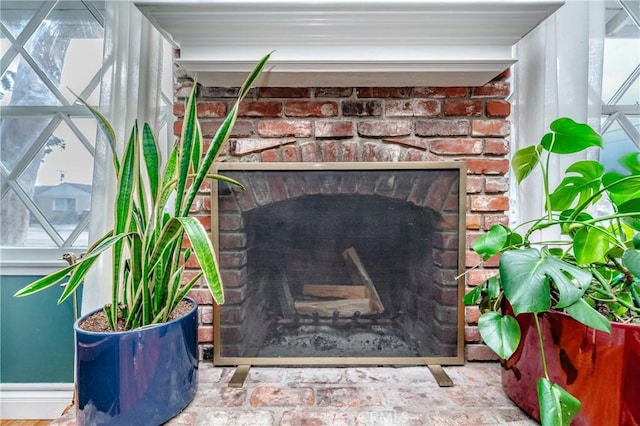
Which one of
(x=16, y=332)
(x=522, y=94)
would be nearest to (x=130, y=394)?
(x=16, y=332)

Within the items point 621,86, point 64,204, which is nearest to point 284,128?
point 64,204

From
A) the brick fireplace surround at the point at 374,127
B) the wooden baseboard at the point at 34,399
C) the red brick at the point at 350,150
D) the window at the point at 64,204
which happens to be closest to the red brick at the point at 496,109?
the brick fireplace surround at the point at 374,127

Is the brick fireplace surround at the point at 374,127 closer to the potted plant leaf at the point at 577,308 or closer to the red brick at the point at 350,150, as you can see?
the red brick at the point at 350,150

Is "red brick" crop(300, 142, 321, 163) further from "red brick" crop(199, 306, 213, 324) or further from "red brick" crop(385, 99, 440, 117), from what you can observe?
"red brick" crop(199, 306, 213, 324)

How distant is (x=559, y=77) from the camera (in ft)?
3.45

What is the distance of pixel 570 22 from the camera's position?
3.38ft

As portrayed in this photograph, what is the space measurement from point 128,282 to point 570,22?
146 centimetres

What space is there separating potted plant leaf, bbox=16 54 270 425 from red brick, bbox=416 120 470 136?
1.85 feet

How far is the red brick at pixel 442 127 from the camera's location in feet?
3.71

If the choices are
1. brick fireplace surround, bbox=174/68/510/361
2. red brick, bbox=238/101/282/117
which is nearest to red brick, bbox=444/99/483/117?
brick fireplace surround, bbox=174/68/510/361

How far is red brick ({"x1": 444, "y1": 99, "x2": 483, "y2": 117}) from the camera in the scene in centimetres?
113

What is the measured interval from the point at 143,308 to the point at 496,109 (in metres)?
1.20

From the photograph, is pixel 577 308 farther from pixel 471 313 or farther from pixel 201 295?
pixel 201 295

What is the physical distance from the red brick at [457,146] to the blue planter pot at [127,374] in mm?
Answer: 931
